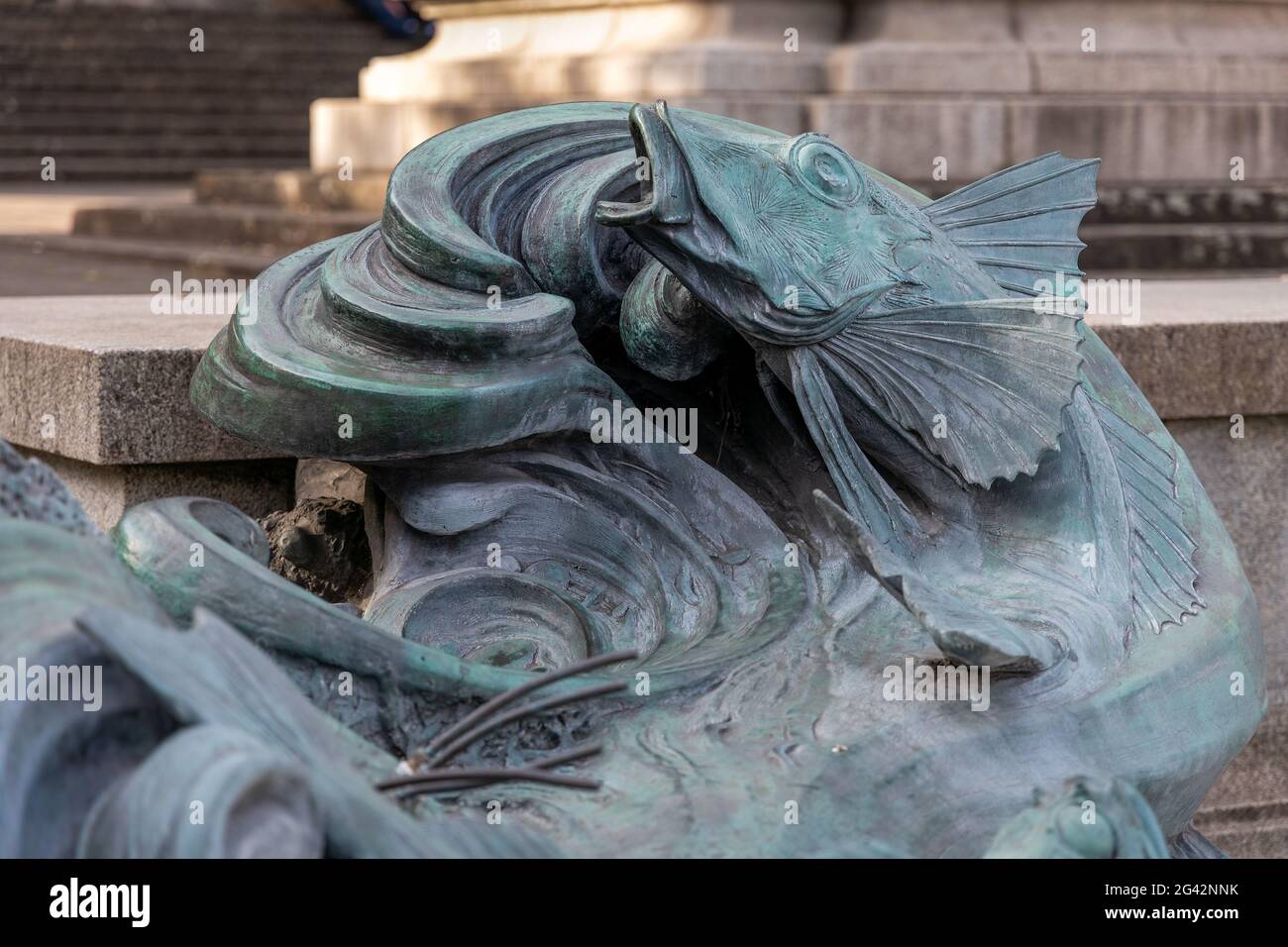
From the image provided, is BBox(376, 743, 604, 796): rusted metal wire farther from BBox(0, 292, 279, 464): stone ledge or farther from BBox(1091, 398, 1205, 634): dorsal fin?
BBox(0, 292, 279, 464): stone ledge

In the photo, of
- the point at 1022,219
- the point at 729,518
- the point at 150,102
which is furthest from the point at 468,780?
the point at 150,102

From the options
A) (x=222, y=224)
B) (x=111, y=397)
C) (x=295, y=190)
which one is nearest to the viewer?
(x=111, y=397)

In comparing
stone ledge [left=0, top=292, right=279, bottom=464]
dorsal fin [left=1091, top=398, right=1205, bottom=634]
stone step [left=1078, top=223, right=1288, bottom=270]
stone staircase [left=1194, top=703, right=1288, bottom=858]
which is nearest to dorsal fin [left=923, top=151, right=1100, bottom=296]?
dorsal fin [left=1091, top=398, right=1205, bottom=634]

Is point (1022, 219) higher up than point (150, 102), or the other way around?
point (150, 102)

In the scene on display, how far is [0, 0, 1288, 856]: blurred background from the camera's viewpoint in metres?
3.25

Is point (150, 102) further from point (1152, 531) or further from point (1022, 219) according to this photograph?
point (1152, 531)

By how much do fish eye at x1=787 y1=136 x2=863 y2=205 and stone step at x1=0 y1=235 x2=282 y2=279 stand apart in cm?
343

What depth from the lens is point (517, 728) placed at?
7.02 ft

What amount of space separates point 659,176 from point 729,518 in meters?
0.56

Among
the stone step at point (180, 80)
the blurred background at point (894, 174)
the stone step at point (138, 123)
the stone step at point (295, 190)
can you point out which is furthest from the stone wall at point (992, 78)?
the stone step at point (180, 80)

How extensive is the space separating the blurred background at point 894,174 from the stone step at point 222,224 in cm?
2

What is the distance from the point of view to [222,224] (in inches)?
290
